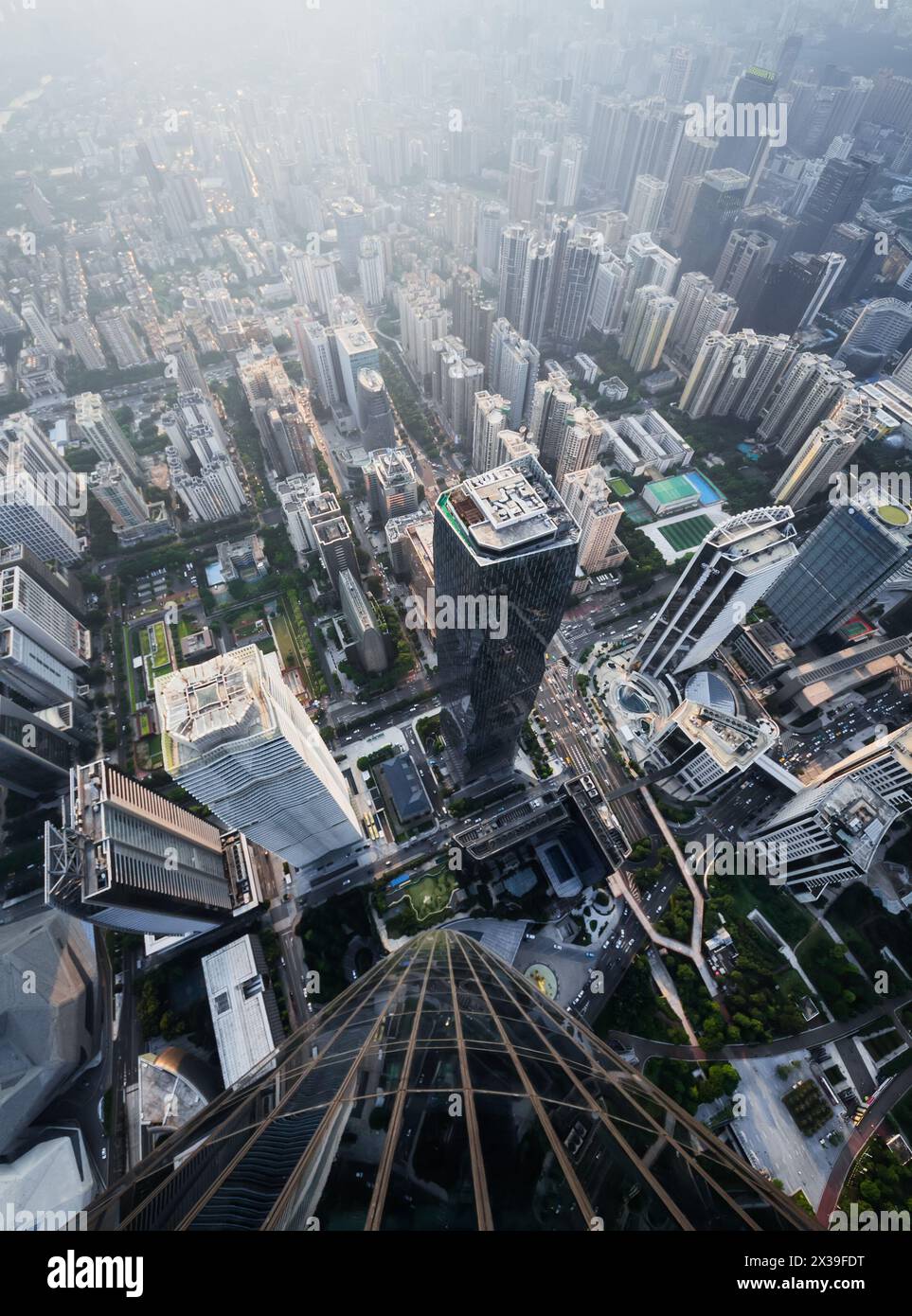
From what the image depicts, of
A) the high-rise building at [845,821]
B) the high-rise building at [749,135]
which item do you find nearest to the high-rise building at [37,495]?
the high-rise building at [845,821]

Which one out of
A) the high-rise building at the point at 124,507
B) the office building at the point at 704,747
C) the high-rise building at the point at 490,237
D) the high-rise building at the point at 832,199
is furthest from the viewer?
the high-rise building at the point at 490,237

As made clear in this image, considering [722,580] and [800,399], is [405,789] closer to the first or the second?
[722,580]

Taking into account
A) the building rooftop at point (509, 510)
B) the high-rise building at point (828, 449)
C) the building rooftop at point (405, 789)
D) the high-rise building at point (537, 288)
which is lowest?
the building rooftop at point (405, 789)

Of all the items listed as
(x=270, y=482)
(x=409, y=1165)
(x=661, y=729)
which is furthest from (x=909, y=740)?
(x=270, y=482)

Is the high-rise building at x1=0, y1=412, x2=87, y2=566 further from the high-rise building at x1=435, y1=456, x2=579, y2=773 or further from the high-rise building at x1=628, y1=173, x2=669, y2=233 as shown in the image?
the high-rise building at x1=628, y1=173, x2=669, y2=233

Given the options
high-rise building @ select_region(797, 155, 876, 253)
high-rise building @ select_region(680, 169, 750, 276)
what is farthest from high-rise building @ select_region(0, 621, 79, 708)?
high-rise building @ select_region(797, 155, 876, 253)

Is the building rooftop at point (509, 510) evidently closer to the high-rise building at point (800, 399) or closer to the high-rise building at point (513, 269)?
the high-rise building at point (800, 399)

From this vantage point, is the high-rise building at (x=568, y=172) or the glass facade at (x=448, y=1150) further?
the high-rise building at (x=568, y=172)
